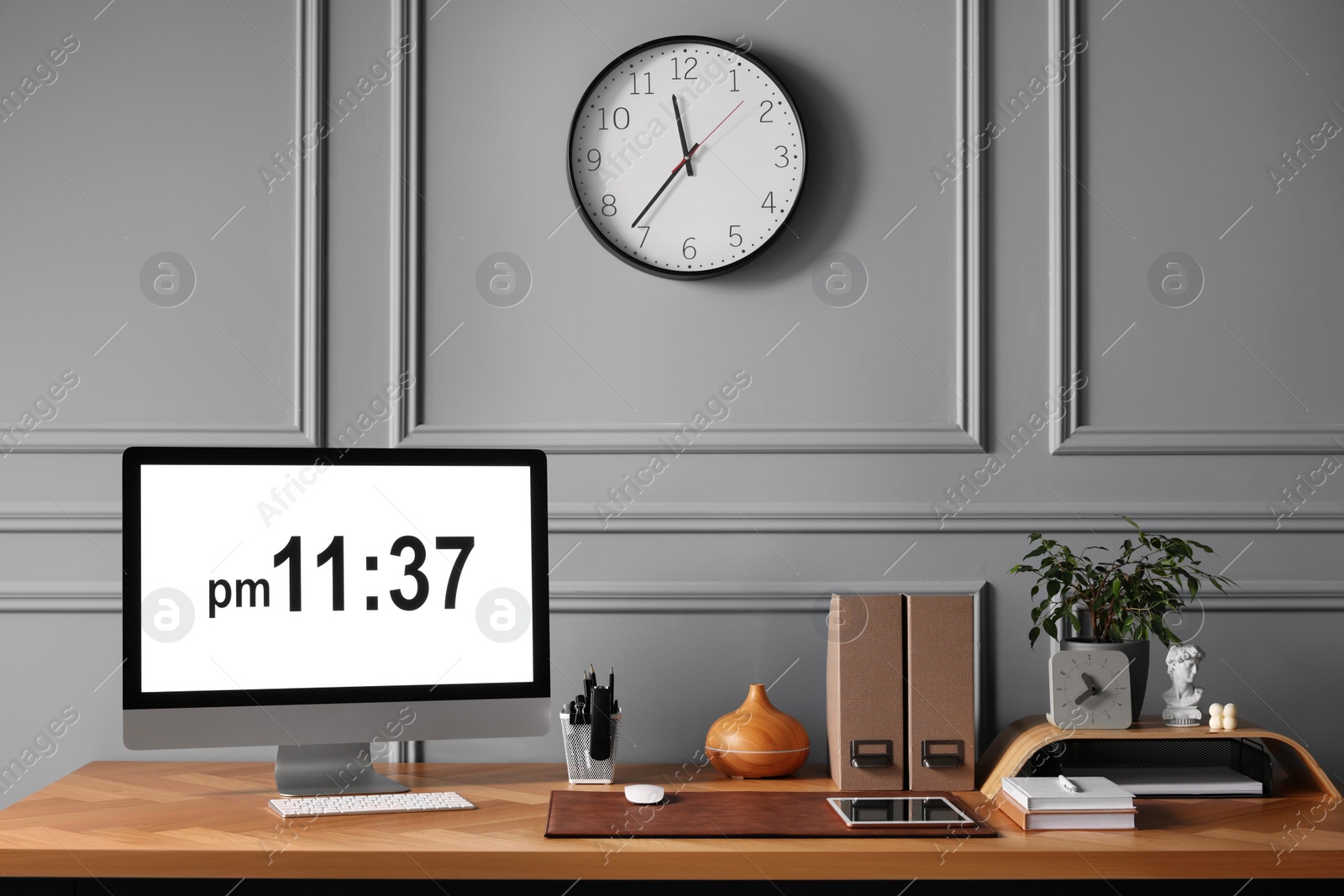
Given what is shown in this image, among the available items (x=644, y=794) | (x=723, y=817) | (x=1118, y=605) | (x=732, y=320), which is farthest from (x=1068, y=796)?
(x=732, y=320)

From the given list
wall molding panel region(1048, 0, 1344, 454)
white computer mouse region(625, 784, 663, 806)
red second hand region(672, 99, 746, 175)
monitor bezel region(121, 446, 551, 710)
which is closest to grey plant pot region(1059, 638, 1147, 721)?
wall molding panel region(1048, 0, 1344, 454)

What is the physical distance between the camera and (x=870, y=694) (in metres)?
1.56

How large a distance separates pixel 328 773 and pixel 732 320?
1031 mm

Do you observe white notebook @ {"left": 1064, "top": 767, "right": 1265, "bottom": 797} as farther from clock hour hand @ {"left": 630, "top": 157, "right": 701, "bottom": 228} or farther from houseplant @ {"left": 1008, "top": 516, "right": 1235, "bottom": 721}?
clock hour hand @ {"left": 630, "top": 157, "right": 701, "bottom": 228}

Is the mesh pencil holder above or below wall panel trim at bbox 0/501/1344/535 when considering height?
below

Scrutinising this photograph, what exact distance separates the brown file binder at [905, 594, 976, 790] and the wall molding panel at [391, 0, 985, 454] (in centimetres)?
38

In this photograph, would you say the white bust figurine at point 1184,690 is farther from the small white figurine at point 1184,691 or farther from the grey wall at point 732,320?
the grey wall at point 732,320

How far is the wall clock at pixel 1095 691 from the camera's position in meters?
1.51

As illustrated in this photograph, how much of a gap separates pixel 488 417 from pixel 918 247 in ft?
2.83

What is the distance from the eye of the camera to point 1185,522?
5.92ft

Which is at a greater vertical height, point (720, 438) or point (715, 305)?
point (715, 305)

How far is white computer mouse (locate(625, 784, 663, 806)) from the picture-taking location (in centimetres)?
142
